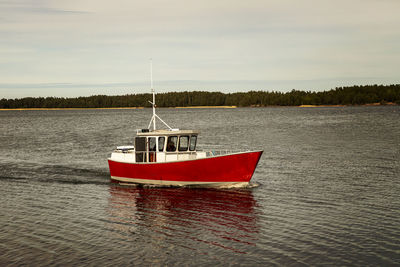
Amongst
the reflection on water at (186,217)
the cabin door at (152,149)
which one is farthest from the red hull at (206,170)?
the reflection on water at (186,217)

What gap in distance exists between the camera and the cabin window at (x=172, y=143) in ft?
86.1

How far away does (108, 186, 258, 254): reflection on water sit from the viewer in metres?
16.8

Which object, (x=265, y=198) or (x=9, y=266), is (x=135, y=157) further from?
(x=9, y=266)

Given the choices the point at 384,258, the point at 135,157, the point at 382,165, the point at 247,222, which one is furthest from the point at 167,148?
the point at 382,165

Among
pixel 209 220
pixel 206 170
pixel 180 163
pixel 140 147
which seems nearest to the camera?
pixel 209 220

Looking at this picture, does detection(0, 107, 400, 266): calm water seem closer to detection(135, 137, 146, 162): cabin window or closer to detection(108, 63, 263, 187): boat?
detection(108, 63, 263, 187): boat

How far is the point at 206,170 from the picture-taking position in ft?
82.7

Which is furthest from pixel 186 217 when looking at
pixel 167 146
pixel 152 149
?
pixel 152 149

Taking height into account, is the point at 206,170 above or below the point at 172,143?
below

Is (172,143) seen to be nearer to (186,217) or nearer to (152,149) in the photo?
(152,149)

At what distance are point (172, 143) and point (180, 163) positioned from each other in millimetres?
1610

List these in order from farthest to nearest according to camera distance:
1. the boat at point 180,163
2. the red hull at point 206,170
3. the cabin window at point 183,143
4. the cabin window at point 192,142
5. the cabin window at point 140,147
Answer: the cabin window at point 140,147
the cabin window at point 192,142
the cabin window at point 183,143
the boat at point 180,163
the red hull at point 206,170

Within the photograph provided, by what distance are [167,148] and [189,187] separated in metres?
2.73

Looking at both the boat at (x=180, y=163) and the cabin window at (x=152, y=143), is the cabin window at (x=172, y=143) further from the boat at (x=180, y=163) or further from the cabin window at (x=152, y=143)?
the cabin window at (x=152, y=143)
